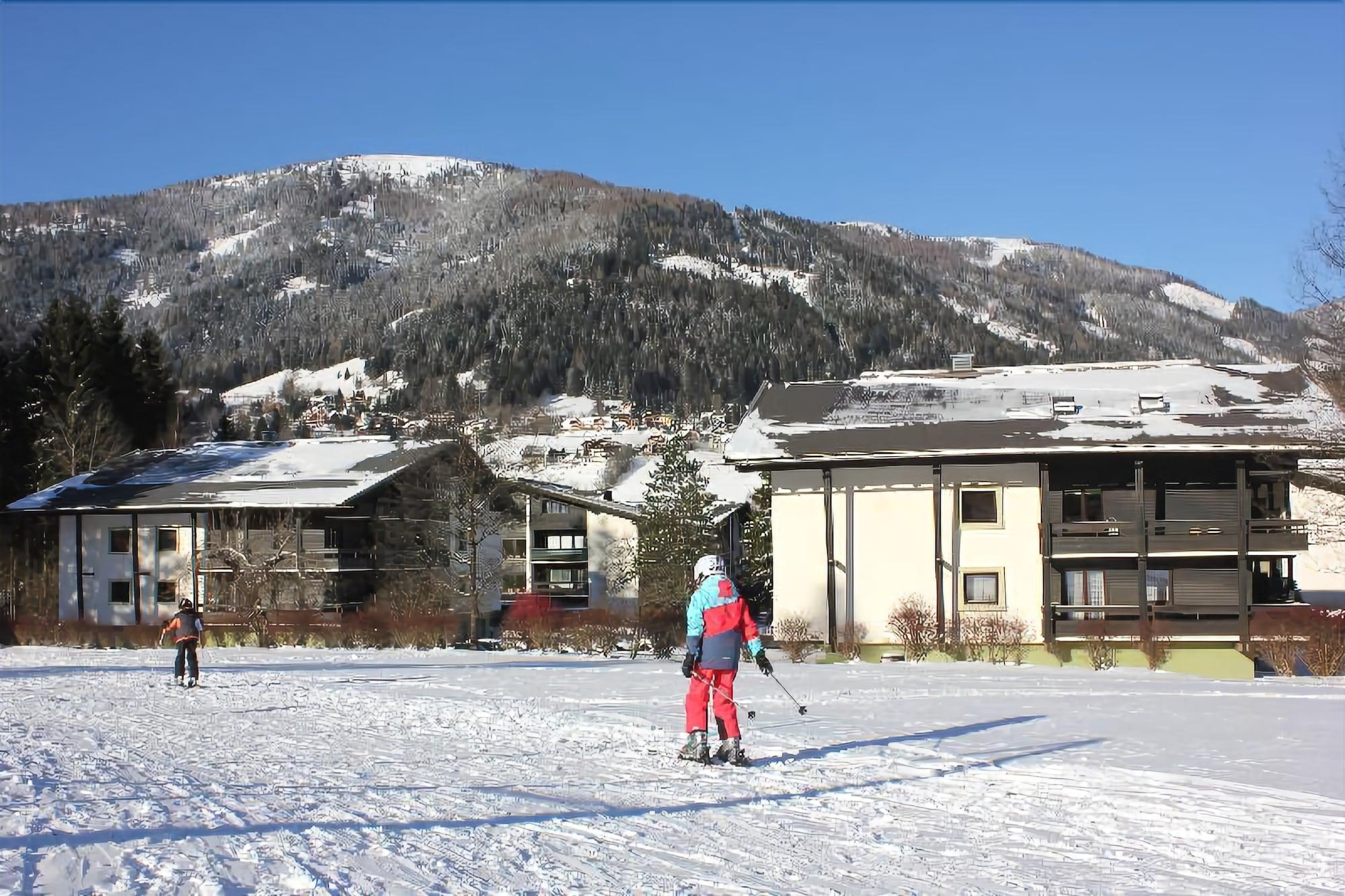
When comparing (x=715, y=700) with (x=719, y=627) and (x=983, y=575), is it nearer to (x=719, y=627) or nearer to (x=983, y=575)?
(x=719, y=627)

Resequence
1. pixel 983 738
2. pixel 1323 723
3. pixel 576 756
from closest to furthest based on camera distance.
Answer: pixel 576 756 < pixel 983 738 < pixel 1323 723

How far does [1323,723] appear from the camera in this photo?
13.7 metres

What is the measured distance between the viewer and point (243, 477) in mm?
46750

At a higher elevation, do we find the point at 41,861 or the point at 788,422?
the point at 788,422

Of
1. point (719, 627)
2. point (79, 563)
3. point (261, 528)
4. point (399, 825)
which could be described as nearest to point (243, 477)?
point (261, 528)

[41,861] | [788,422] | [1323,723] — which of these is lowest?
[1323,723]

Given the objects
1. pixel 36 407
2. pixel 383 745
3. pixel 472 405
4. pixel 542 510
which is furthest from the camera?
pixel 542 510

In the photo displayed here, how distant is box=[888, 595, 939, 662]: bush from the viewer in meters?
27.7

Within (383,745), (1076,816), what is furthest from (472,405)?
(1076,816)

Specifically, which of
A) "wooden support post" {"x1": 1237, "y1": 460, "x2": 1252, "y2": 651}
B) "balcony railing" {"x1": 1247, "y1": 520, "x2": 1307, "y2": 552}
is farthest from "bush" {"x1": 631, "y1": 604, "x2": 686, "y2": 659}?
"balcony railing" {"x1": 1247, "y1": 520, "x2": 1307, "y2": 552}

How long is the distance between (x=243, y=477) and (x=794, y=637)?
27.2 m

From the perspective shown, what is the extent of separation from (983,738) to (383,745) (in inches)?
232

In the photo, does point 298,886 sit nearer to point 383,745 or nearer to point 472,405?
point 383,745

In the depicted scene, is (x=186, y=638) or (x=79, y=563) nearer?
(x=186, y=638)
